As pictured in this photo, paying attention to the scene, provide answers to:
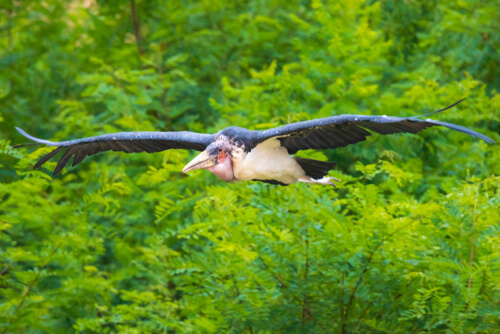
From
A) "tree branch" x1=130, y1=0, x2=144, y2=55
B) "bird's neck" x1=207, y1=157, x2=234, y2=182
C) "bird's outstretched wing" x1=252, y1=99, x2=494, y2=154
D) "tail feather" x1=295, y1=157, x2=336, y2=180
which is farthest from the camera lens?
"tree branch" x1=130, y1=0, x2=144, y2=55

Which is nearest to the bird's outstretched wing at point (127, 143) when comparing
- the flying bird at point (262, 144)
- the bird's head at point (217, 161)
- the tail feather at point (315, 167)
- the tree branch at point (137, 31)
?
the flying bird at point (262, 144)

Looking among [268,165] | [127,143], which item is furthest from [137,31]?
[268,165]

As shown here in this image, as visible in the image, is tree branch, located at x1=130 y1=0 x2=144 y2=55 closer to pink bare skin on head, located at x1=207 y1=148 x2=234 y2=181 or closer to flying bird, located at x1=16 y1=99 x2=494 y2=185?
flying bird, located at x1=16 y1=99 x2=494 y2=185

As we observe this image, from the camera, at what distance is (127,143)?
7508 mm

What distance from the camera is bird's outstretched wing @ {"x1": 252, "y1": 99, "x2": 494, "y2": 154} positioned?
5.82m

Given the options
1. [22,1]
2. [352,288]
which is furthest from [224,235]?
[22,1]

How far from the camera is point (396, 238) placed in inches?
309

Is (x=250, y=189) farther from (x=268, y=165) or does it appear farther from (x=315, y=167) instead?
(x=268, y=165)

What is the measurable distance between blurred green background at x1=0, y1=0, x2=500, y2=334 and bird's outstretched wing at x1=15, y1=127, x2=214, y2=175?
0.87 m

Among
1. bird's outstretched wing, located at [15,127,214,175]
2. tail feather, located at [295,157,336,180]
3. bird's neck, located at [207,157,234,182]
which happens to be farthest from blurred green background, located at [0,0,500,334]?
bird's neck, located at [207,157,234,182]

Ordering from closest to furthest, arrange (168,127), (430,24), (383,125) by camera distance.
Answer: (383,125) → (168,127) → (430,24)

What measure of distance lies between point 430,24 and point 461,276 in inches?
323

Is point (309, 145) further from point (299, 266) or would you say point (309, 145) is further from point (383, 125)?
point (299, 266)

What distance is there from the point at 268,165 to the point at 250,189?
1.62m
